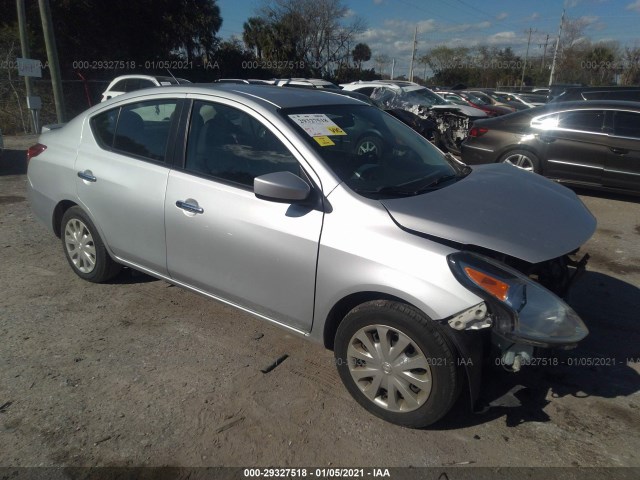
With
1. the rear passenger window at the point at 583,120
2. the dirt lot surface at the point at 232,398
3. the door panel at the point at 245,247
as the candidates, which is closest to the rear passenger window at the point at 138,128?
the door panel at the point at 245,247

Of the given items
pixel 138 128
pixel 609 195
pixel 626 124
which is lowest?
pixel 609 195

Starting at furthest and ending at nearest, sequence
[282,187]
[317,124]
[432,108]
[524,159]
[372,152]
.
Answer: [432,108] < [524,159] < [372,152] < [317,124] < [282,187]

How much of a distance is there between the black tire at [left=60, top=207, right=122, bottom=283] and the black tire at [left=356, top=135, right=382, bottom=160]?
2.27m

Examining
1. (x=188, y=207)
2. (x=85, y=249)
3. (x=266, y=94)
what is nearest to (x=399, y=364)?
(x=188, y=207)

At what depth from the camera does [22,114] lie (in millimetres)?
14703

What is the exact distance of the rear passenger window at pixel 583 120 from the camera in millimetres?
7410

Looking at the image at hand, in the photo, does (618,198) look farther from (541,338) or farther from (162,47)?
(162,47)

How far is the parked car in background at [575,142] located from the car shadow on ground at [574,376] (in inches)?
147

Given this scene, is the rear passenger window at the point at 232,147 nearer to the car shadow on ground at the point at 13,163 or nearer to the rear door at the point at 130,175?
the rear door at the point at 130,175

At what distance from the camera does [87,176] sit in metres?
3.94

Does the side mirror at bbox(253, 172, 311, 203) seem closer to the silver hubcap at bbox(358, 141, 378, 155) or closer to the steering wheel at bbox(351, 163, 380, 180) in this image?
the steering wheel at bbox(351, 163, 380, 180)

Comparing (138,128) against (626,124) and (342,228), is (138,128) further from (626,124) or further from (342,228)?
(626,124)

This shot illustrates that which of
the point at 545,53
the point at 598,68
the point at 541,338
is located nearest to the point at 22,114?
the point at 541,338

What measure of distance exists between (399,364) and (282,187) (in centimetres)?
112
